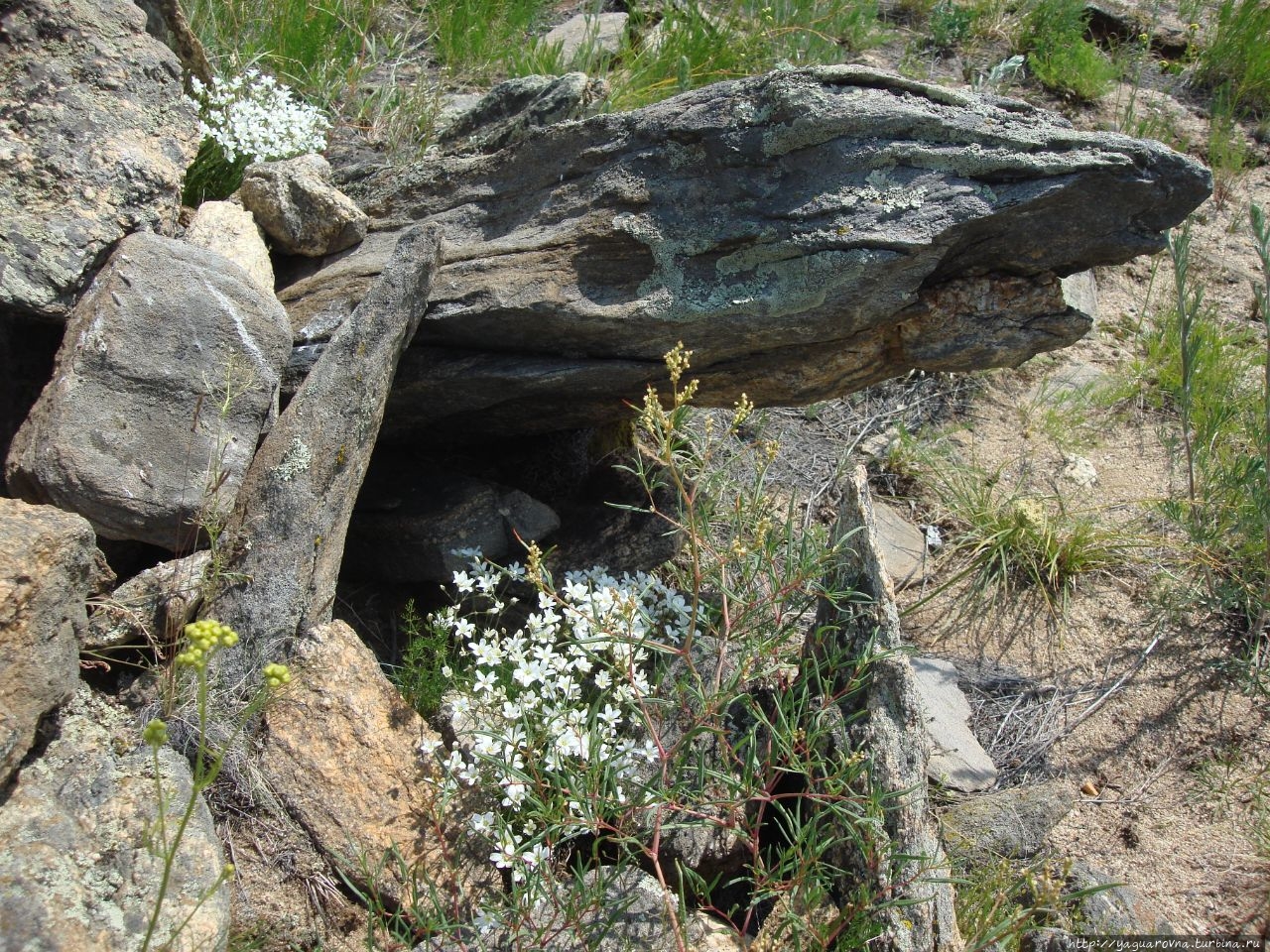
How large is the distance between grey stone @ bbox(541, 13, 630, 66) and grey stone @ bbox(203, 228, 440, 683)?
2.87m

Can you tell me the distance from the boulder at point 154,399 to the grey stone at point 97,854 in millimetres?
585

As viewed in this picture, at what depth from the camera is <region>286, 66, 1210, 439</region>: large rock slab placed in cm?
323

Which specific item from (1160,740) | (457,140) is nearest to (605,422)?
(457,140)

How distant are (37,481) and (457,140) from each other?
94.7 inches

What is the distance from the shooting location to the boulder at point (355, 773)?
2.77 meters

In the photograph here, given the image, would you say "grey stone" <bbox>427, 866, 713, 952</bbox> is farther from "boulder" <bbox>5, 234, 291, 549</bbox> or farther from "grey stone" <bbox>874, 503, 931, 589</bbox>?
"grey stone" <bbox>874, 503, 931, 589</bbox>

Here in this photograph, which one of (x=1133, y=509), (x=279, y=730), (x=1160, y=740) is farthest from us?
(x=1133, y=509)

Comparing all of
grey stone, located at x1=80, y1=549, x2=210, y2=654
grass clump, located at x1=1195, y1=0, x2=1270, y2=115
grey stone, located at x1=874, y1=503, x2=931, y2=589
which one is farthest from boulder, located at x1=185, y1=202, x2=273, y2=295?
grass clump, located at x1=1195, y1=0, x2=1270, y2=115

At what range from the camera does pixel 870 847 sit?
2.67 meters

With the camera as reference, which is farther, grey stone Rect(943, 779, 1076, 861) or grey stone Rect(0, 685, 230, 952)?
grey stone Rect(943, 779, 1076, 861)

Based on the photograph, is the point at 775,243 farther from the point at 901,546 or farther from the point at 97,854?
the point at 97,854

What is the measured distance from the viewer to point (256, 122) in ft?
13.7

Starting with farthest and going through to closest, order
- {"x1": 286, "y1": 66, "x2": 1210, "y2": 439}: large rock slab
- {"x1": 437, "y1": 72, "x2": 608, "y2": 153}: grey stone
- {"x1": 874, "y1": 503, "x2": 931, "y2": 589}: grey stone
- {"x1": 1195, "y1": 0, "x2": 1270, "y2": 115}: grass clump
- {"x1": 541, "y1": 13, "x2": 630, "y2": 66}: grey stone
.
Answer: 1. {"x1": 1195, "y1": 0, "x2": 1270, "y2": 115}: grass clump
2. {"x1": 541, "y1": 13, "x2": 630, "y2": 66}: grey stone
3. {"x1": 874, "y1": 503, "x2": 931, "y2": 589}: grey stone
4. {"x1": 437, "y1": 72, "x2": 608, "y2": 153}: grey stone
5. {"x1": 286, "y1": 66, "x2": 1210, "y2": 439}: large rock slab

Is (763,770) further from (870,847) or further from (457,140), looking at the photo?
(457,140)
